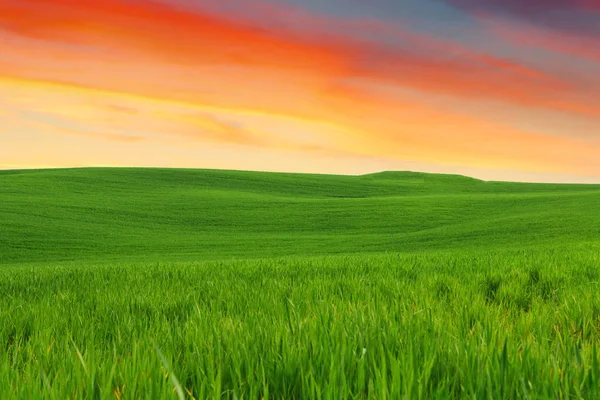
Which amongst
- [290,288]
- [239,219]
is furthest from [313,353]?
[239,219]

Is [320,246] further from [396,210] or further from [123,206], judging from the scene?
[123,206]

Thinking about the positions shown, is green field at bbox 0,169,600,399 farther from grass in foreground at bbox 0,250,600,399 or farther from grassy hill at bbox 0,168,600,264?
grassy hill at bbox 0,168,600,264

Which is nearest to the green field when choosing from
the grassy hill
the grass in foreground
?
the grass in foreground

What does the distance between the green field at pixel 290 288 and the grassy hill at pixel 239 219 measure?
0.85 feet

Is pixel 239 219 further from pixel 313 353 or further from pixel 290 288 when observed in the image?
pixel 313 353

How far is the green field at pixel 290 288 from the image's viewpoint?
5.05 feet

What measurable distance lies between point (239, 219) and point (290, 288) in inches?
1469

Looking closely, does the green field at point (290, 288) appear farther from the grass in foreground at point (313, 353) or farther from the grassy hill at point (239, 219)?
the grassy hill at point (239, 219)

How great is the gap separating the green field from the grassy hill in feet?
0.85

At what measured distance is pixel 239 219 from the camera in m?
42.1

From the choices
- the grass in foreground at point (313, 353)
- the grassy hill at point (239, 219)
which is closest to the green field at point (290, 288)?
the grass in foreground at point (313, 353)

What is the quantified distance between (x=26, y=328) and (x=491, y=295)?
3825 millimetres

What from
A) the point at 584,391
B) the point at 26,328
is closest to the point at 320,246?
the point at 26,328

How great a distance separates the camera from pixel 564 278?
5.30 metres
